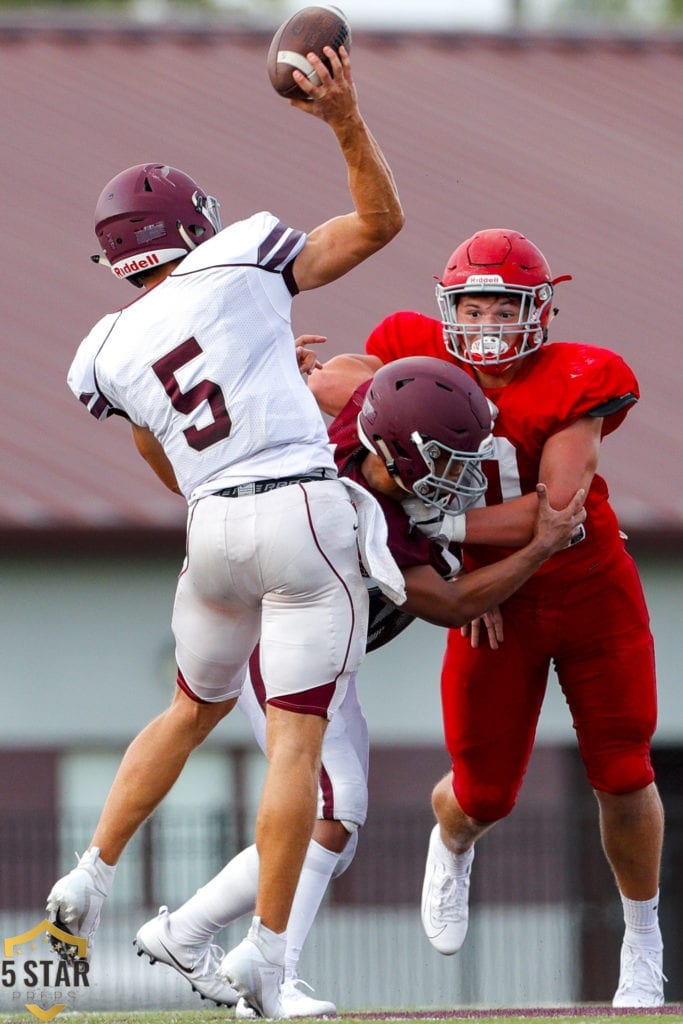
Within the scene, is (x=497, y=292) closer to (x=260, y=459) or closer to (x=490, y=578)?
(x=490, y=578)

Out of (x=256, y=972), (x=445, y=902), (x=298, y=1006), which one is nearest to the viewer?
(x=256, y=972)

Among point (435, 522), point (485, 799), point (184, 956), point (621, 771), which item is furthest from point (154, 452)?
point (621, 771)

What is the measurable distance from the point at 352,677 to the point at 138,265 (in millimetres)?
1237

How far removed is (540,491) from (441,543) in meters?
0.31

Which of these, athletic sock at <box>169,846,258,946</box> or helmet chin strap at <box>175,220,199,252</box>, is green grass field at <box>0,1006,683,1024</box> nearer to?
athletic sock at <box>169,846,258,946</box>

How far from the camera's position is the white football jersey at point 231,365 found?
441 centimetres

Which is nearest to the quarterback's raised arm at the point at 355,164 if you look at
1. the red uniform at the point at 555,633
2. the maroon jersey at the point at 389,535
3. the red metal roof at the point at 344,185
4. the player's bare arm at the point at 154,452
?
the maroon jersey at the point at 389,535

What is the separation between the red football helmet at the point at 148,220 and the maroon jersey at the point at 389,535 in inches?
25.4

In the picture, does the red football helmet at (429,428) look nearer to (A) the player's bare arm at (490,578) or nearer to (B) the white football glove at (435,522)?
(B) the white football glove at (435,522)

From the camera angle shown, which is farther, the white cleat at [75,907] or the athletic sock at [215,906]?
the athletic sock at [215,906]

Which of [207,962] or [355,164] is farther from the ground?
[355,164]

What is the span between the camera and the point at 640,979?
5.46 meters

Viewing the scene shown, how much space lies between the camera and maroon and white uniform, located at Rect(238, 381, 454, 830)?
469 cm

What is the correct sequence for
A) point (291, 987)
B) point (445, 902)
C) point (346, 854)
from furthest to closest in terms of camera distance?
point (445, 902)
point (346, 854)
point (291, 987)
